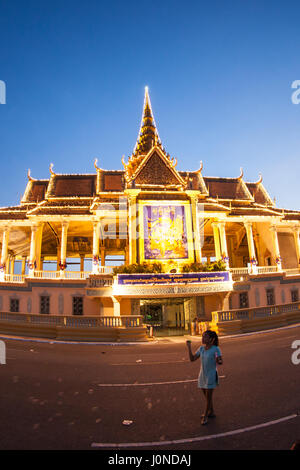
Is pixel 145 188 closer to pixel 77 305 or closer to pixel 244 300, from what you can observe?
pixel 77 305

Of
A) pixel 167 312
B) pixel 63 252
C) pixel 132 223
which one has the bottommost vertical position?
pixel 167 312

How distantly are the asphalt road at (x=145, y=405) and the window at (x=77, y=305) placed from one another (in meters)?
13.1

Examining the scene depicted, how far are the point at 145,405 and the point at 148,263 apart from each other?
1796cm

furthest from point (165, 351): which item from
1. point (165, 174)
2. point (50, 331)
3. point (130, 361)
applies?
point (165, 174)

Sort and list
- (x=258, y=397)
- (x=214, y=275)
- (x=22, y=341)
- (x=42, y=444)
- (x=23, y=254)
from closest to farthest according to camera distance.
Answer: (x=42, y=444), (x=258, y=397), (x=22, y=341), (x=214, y=275), (x=23, y=254)

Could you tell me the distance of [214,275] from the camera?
20922 mm

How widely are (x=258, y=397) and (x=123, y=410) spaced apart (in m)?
2.96

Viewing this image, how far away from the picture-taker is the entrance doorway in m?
23.5

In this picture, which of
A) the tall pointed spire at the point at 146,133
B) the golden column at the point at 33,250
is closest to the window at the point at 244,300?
the golden column at the point at 33,250

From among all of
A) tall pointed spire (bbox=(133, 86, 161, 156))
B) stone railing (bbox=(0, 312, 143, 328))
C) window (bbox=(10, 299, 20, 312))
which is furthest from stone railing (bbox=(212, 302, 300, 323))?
tall pointed spire (bbox=(133, 86, 161, 156))

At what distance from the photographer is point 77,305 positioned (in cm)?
2342

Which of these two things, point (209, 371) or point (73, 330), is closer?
point (209, 371)

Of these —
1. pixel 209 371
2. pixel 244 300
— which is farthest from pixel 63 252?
pixel 209 371

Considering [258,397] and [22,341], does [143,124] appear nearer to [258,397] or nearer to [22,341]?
[22,341]
